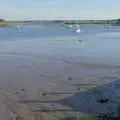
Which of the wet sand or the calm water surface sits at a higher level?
the wet sand

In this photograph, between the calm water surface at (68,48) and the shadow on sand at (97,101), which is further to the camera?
the calm water surface at (68,48)

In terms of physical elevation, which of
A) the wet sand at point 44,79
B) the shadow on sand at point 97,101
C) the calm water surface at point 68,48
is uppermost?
the shadow on sand at point 97,101

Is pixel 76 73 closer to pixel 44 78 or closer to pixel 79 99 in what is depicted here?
pixel 44 78

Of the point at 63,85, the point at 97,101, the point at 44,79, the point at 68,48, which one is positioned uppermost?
the point at 97,101

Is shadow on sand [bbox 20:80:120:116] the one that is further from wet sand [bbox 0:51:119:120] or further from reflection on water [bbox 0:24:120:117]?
wet sand [bbox 0:51:119:120]

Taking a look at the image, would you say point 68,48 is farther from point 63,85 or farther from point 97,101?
point 97,101

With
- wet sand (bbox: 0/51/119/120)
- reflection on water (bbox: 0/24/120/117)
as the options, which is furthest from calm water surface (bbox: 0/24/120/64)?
wet sand (bbox: 0/51/119/120)

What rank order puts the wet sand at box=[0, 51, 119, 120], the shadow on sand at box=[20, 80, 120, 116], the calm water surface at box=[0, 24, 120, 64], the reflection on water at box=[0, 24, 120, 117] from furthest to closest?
the calm water surface at box=[0, 24, 120, 64]
the wet sand at box=[0, 51, 119, 120]
the reflection on water at box=[0, 24, 120, 117]
the shadow on sand at box=[20, 80, 120, 116]

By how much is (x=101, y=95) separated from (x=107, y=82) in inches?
111

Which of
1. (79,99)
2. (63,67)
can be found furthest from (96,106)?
(63,67)

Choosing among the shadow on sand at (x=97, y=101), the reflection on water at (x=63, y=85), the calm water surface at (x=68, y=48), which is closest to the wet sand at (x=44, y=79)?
the reflection on water at (x=63, y=85)

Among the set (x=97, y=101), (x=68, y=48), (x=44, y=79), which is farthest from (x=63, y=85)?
(x=68, y=48)

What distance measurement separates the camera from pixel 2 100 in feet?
40.6

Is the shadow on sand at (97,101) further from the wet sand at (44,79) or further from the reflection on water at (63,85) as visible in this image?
the wet sand at (44,79)
